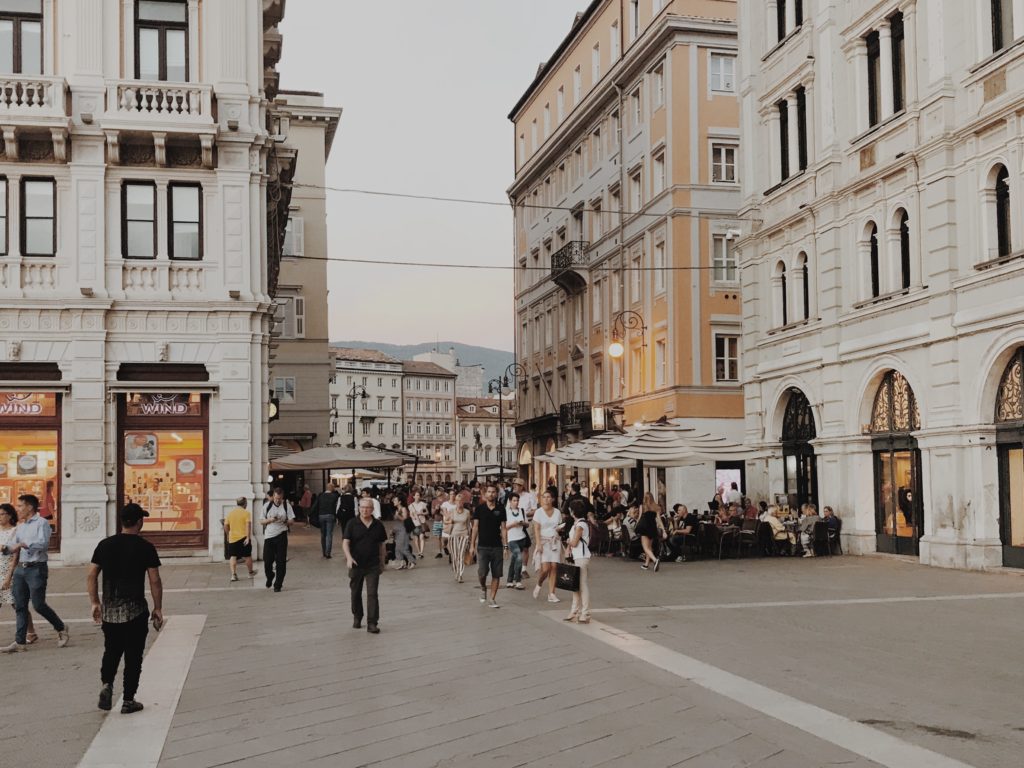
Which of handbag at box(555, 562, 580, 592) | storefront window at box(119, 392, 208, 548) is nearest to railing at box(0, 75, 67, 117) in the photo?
storefront window at box(119, 392, 208, 548)

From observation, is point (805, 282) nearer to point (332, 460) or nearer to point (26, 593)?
point (332, 460)

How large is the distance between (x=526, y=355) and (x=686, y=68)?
2516cm

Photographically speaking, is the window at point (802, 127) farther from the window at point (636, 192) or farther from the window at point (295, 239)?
the window at point (295, 239)

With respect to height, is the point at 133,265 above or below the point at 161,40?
below

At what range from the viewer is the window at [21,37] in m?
26.2

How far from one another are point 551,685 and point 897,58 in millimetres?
19986

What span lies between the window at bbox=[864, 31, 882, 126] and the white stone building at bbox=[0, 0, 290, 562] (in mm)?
13600

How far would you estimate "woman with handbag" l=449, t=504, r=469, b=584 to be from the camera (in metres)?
22.4

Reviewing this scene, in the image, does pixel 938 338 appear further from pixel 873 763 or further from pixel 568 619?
pixel 873 763

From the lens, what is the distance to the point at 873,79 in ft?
89.6

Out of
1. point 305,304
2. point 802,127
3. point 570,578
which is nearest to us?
point 570,578

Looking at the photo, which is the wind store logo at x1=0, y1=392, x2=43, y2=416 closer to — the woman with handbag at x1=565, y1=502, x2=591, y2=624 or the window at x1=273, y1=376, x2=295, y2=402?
the woman with handbag at x1=565, y1=502, x2=591, y2=624

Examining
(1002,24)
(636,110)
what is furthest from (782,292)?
(636,110)

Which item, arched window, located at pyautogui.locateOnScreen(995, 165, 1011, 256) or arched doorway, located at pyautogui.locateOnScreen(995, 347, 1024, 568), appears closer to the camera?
arched doorway, located at pyautogui.locateOnScreen(995, 347, 1024, 568)
